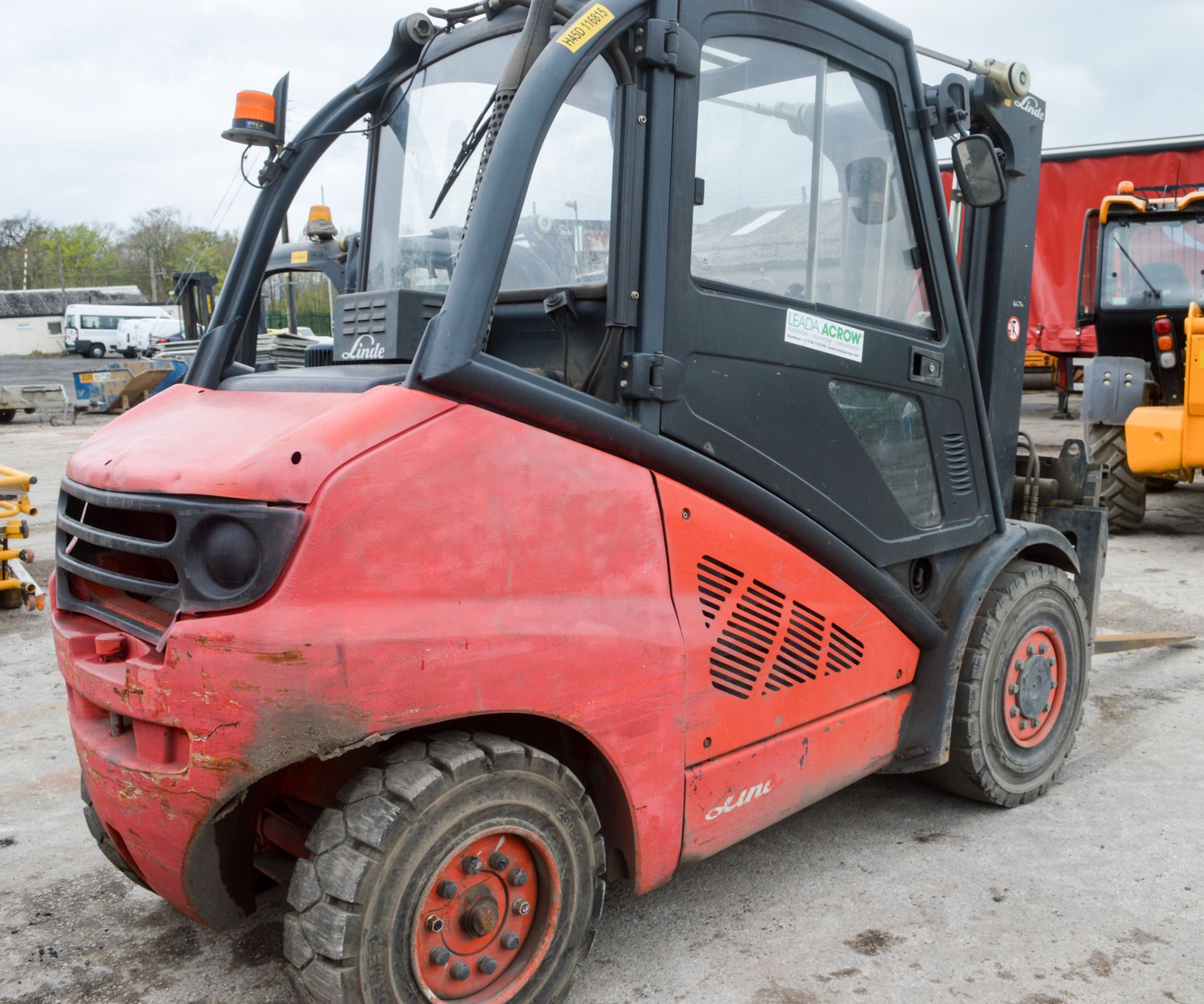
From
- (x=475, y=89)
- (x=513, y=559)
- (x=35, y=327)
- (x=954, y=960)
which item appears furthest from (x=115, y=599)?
(x=35, y=327)

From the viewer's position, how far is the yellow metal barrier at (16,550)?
6500 mm

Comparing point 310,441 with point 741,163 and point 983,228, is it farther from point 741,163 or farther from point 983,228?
point 983,228

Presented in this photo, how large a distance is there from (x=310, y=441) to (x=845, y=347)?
161cm

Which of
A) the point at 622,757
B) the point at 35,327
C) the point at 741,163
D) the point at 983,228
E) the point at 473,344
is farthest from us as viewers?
the point at 35,327

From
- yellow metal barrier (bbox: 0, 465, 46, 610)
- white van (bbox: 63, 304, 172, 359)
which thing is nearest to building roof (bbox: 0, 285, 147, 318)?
white van (bbox: 63, 304, 172, 359)

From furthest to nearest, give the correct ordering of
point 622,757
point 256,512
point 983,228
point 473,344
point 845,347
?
point 983,228 → point 845,347 → point 622,757 → point 473,344 → point 256,512

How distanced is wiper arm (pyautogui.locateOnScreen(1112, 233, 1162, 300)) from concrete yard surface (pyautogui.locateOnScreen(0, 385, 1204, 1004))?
20.8 feet

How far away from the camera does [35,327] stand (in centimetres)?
5659

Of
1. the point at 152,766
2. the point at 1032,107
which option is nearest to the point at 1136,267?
the point at 1032,107

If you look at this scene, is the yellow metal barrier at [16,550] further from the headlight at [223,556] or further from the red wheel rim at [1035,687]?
the red wheel rim at [1035,687]

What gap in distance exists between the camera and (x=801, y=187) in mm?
2971

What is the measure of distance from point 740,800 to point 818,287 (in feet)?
4.69

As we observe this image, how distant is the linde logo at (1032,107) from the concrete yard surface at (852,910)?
2.54m

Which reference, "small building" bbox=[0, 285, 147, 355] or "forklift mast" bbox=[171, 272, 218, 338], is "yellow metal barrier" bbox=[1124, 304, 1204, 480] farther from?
"small building" bbox=[0, 285, 147, 355]
